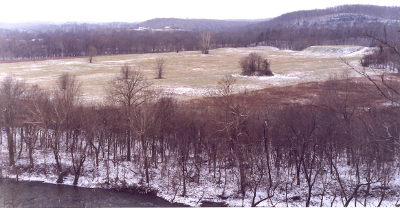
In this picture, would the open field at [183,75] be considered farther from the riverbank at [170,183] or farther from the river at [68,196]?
the river at [68,196]

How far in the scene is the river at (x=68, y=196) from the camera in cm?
1448

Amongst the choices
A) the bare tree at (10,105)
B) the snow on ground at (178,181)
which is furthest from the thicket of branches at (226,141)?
the snow on ground at (178,181)

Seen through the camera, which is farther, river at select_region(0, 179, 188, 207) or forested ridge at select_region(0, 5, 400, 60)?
forested ridge at select_region(0, 5, 400, 60)

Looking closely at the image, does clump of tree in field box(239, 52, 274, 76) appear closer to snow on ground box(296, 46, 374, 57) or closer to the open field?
the open field

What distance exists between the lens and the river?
14477mm

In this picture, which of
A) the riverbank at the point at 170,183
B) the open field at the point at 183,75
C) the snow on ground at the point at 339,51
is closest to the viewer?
the riverbank at the point at 170,183

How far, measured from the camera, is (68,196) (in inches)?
617

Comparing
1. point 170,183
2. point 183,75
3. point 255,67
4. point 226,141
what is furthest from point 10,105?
point 255,67

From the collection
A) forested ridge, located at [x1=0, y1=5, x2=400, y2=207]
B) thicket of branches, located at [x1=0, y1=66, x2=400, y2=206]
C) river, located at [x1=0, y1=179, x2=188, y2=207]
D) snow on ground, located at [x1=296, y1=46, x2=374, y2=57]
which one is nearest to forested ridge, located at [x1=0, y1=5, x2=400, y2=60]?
snow on ground, located at [x1=296, y1=46, x2=374, y2=57]

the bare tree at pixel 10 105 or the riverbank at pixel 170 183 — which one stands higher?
the bare tree at pixel 10 105

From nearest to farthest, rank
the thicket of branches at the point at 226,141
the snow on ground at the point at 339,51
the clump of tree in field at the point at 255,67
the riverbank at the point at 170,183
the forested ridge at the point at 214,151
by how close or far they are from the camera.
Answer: the riverbank at the point at 170,183 < the forested ridge at the point at 214,151 < the thicket of branches at the point at 226,141 < the clump of tree in field at the point at 255,67 < the snow on ground at the point at 339,51

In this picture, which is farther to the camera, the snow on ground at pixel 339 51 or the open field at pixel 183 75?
the snow on ground at pixel 339 51

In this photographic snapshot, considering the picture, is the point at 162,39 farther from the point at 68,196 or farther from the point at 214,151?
the point at 68,196

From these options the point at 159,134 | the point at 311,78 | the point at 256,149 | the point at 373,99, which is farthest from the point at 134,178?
the point at 311,78
